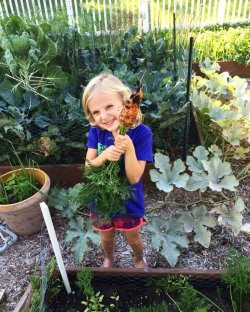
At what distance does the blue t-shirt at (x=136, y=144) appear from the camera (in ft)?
5.00

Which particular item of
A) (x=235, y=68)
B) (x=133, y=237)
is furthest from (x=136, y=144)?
(x=235, y=68)

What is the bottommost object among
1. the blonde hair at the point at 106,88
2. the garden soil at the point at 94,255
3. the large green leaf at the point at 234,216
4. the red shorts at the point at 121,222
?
the garden soil at the point at 94,255

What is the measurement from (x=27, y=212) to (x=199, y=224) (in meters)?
1.10

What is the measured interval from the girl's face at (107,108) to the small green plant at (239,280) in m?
0.87

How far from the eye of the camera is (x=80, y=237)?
207 centimetres

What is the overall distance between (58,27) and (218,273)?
9.20 feet

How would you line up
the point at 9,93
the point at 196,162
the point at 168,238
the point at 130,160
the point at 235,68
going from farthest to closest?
the point at 235,68 → the point at 9,93 → the point at 196,162 → the point at 168,238 → the point at 130,160

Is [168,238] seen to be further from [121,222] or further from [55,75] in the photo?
[55,75]

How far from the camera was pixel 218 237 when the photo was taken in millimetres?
2223

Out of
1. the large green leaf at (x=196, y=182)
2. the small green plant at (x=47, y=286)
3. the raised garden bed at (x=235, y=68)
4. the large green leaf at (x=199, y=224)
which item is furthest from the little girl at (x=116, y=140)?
the raised garden bed at (x=235, y=68)

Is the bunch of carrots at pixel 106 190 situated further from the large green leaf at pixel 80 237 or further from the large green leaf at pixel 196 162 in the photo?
the large green leaf at pixel 196 162

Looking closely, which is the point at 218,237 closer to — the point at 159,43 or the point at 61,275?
the point at 61,275

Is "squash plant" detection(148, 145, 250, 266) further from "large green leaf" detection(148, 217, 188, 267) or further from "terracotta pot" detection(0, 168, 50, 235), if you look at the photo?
"terracotta pot" detection(0, 168, 50, 235)

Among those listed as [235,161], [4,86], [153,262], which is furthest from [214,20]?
[153,262]
